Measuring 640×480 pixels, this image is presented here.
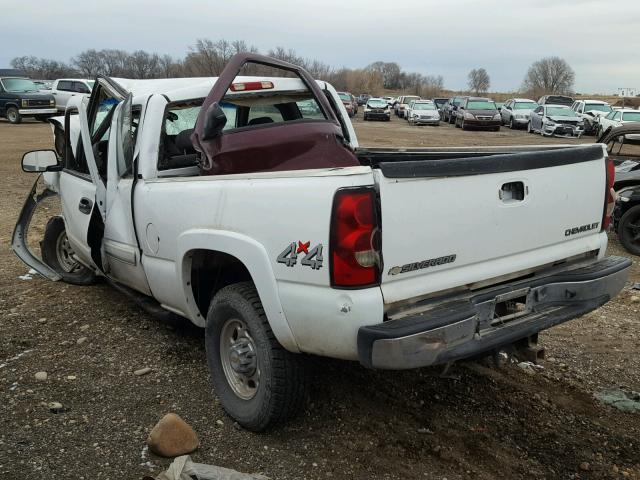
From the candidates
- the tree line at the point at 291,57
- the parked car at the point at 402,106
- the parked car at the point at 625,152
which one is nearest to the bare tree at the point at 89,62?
the tree line at the point at 291,57

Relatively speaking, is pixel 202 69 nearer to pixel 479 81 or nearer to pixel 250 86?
pixel 250 86

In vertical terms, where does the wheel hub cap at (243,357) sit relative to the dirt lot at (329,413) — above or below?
above

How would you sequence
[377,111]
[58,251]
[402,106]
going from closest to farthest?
[58,251] → [377,111] → [402,106]

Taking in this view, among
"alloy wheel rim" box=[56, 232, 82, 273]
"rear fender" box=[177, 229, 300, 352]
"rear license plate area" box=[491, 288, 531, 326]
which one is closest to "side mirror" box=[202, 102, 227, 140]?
"rear fender" box=[177, 229, 300, 352]

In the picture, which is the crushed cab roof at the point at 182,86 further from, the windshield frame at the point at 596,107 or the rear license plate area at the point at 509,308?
the windshield frame at the point at 596,107

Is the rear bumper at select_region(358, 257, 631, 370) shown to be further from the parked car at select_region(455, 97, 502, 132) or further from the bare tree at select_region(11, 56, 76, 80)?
the bare tree at select_region(11, 56, 76, 80)

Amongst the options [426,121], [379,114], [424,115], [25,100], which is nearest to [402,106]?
[379,114]

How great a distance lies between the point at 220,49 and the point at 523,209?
49.5 meters

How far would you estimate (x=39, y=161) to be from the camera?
4.89 metres

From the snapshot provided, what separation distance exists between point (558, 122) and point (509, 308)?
27.9 metres

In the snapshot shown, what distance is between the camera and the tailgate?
8.43 ft

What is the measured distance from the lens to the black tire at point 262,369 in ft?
9.60

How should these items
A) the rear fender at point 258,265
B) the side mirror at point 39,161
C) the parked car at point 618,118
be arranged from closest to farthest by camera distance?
the rear fender at point 258,265 < the side mirror at point 39,161 < the parked car at point 618,118

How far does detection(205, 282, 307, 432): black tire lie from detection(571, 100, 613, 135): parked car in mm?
29380
